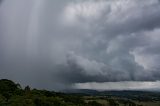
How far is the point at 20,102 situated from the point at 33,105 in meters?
8.62

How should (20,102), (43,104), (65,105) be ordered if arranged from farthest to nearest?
(65,105)
(43,104)
(20,102)

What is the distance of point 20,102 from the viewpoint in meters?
166

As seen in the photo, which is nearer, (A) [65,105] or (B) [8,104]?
(B) [8,104]

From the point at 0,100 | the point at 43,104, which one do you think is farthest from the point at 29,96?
the point at 0,100

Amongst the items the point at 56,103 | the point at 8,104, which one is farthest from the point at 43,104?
the point at 8,104

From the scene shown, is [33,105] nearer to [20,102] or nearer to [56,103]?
[20,102]

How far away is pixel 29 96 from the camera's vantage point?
19600 centimetres

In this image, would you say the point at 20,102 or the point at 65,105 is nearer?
the point at 20,102

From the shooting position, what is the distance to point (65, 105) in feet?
649

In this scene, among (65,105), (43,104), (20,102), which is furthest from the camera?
(65,105)

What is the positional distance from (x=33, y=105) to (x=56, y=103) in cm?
2291

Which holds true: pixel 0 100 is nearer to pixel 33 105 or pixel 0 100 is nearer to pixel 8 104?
pixel 8 104

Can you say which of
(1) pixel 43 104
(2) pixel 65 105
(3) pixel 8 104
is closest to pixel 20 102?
(3) pixel 8 104

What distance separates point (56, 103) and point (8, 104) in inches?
1313
